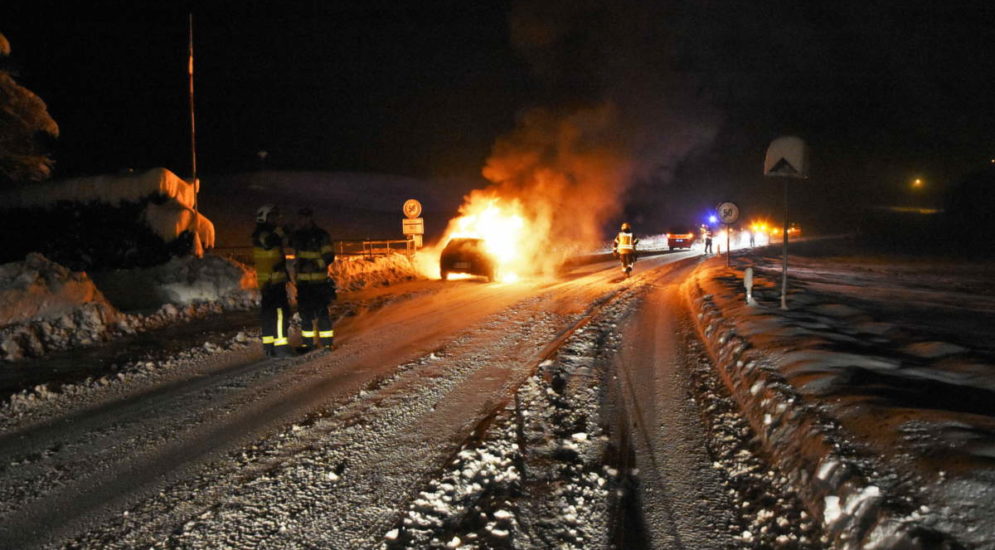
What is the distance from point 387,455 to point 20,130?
12128mm

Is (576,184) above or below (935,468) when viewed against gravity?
above

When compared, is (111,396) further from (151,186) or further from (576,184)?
(576,184)

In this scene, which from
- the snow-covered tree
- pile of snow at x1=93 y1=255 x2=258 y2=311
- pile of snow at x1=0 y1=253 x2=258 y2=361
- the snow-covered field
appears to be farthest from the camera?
pile of snow at x1=93 y1=255 x2=258 y2=311

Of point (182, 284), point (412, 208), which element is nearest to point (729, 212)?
point (412, 208)

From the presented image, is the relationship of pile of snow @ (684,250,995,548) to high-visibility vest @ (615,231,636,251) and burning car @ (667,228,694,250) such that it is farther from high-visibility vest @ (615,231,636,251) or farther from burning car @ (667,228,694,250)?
burning car @ (667,228,694,250)

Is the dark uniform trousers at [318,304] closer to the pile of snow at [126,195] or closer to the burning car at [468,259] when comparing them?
the pile of snow at [126,195]

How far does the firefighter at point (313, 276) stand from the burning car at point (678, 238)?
36.3 m

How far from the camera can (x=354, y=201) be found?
56000 mm

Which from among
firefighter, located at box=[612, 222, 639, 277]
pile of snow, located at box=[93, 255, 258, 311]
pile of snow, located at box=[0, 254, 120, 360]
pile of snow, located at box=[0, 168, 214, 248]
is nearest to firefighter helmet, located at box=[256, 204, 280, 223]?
pile of snow, located at box=[0, 254, 120, 360]

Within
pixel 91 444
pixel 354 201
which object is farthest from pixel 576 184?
pixel 354 201

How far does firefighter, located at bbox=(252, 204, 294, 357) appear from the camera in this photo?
279 inches

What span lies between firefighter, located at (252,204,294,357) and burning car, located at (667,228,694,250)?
121 ft

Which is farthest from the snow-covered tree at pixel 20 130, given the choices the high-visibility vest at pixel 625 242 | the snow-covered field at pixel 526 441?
the high-visibility vest at pixel 625 242

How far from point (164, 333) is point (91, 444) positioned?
4.67 meters
